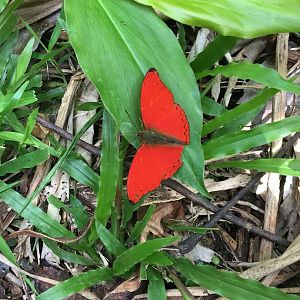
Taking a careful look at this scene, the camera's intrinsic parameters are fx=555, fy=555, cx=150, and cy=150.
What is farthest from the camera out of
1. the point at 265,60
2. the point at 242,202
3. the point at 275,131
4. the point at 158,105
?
the point at 265,60

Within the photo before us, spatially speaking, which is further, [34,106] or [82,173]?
[34,106]

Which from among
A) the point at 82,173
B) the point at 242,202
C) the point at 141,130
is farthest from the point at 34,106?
the point at 242,202

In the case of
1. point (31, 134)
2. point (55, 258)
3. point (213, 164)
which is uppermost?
point (31, 134)

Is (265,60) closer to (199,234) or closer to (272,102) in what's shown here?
(272,102)

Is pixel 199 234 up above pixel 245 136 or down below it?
below

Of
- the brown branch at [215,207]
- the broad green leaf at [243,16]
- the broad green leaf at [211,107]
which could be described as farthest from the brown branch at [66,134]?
the broad green leaf at [243,16]

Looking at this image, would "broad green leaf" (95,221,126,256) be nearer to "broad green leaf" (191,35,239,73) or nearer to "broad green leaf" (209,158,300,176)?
"broad green leaf" (209,158,300,176)

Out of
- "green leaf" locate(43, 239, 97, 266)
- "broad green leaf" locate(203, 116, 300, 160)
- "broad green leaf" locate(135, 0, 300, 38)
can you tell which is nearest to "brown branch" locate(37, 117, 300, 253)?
"broad green leaf" locate(203, 116, 300, 160)

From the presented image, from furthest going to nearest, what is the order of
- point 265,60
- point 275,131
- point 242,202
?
1. point 265,60
2. point 242,202
3. point 275,131
